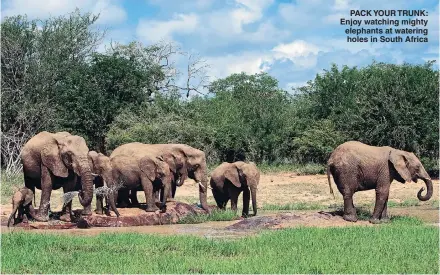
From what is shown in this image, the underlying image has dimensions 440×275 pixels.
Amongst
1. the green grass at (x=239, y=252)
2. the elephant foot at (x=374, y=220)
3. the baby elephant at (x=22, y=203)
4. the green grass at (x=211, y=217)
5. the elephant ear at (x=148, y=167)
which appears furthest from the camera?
the elephant ear at (x=148, y=167)

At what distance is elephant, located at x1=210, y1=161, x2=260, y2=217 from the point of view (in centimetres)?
1911

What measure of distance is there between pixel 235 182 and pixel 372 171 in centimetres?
438

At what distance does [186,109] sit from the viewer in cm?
4006

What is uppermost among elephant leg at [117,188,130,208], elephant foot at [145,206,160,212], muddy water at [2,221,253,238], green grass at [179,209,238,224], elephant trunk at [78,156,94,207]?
elephant trunk at [78,156,94,207]

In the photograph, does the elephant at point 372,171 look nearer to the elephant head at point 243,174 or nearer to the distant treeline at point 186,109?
the elephant head at point 243,174

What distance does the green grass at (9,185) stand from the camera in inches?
932

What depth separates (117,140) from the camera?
1415 inches

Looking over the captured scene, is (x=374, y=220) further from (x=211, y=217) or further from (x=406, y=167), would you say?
(x=211, y=217)

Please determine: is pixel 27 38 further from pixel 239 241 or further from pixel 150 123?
pixel 239 241

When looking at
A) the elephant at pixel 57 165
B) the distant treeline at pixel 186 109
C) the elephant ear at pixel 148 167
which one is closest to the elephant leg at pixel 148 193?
the elephant ear at pixel 148 167

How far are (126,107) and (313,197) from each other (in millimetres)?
16769

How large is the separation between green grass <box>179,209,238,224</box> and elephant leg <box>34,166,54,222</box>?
333 centimetres

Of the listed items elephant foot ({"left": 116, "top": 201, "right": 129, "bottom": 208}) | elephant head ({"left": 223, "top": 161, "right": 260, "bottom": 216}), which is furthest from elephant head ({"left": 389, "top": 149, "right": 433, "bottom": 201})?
elephant foot ({"left": 116, "top": 201, "right": 129, "bottom": 208})

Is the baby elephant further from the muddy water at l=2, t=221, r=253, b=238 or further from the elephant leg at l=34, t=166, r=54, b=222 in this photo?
the muddy water at l=2, t=221, r=253, b=238
